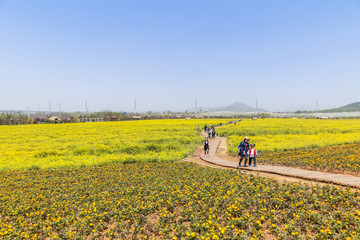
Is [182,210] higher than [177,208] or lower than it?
higher

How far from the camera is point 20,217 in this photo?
812 cm

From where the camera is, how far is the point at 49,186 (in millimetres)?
12039

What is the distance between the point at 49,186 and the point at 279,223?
1241cm

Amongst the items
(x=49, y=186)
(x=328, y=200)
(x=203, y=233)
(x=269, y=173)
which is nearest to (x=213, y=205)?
(x=203, y=233)

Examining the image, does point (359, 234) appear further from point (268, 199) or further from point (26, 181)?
point (26, 181)

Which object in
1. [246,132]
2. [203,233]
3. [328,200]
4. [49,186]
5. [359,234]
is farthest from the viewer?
[246,132]

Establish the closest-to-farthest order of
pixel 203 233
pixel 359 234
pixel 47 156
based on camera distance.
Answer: pixel 359 234 → pixel 203 233 → pixel 47 156

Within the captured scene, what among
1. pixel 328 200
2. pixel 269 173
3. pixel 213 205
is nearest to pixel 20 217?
pixel 213 205

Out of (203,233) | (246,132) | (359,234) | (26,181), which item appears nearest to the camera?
(359,234)

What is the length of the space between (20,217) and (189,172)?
29.9ft

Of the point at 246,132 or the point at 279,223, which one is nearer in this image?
the point at 279,223

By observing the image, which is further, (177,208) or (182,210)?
(177,208)

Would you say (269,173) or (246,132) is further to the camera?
(246,132)

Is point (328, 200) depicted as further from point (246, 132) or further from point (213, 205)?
point (246, 132)
